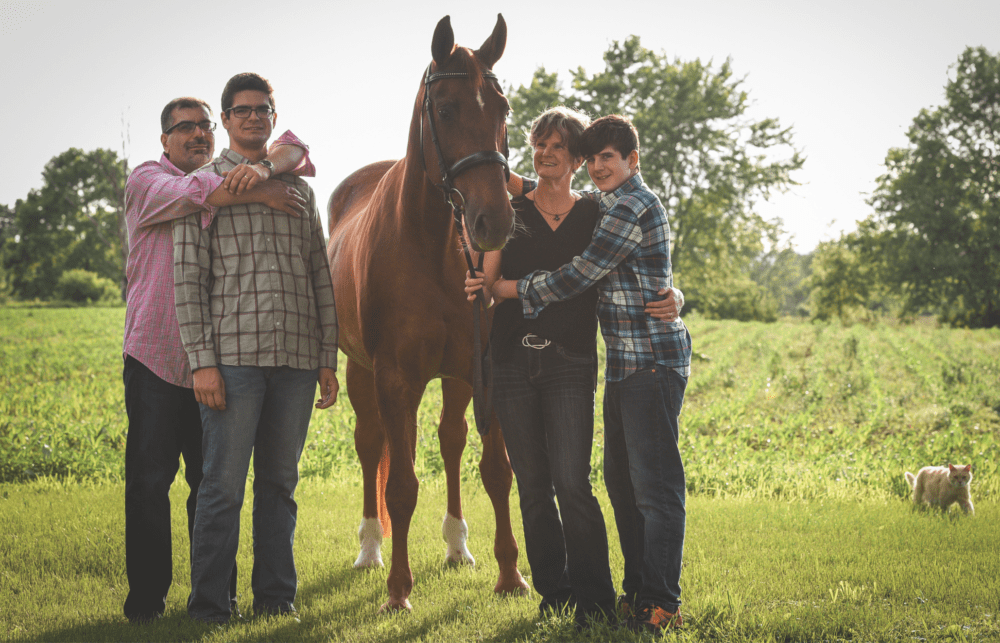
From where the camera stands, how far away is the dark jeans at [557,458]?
2.77 m

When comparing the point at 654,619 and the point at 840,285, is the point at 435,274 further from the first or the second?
the point at 840,285

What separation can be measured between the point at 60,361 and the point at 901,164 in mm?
42816

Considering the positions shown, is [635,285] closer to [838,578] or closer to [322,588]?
[838,578]

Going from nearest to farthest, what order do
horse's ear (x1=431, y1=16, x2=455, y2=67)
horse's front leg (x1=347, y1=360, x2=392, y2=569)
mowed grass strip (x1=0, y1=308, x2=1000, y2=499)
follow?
1. horse's ear (x1=431, y1=16, x2=455, y2=67)
2. horse's front leg (x1=347, y1=360, x2=392, y2=569)
3. mowed grass strip (x1=0, y1=308, x2=1000, y2=499)

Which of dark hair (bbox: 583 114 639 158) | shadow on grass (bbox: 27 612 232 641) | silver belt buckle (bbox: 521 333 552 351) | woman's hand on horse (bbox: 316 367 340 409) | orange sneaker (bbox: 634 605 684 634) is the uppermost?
dark hair (bbox: 583 114 639 158)

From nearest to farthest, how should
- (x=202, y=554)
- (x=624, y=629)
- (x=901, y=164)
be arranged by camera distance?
(x=624, y=629) < (x=202, y=554) < (x=901, y=164)

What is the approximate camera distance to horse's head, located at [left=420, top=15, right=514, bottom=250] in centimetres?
268

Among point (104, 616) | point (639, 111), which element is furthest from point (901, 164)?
point (104, 616)

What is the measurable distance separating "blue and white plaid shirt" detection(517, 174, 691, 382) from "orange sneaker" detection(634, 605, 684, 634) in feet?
3.29

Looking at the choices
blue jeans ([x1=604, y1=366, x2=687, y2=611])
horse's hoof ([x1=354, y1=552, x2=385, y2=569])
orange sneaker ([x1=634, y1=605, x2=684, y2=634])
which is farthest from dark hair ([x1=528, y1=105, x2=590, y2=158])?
horse's hoof ([x1=354, y1=552, x2=385, y2=569])

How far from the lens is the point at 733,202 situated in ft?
91.3

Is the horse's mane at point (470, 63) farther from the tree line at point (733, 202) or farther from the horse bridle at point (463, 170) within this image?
the tree line at point (733, 202)

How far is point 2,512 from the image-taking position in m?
5.12

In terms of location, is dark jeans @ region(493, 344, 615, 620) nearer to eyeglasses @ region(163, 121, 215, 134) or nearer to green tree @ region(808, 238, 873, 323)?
eyeglasses @ region(163, 121, 215, 134)
